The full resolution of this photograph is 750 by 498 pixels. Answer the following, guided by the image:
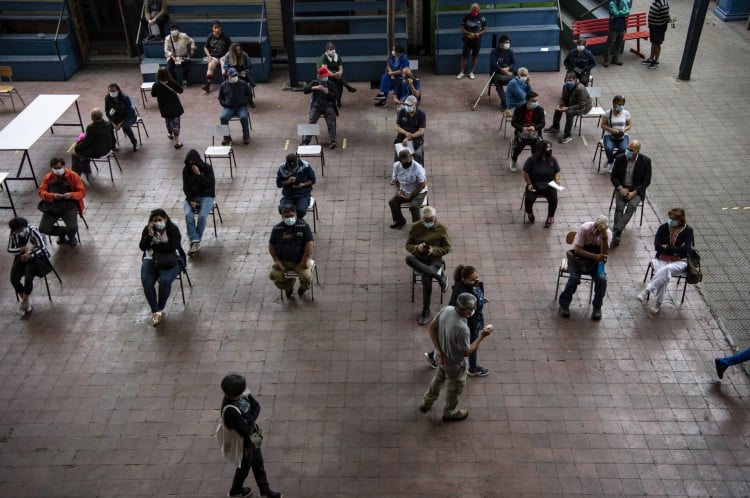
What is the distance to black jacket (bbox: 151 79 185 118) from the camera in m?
14.1

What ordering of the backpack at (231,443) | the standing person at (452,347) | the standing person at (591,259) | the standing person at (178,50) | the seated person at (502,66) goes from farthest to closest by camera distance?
the standing person at (178,50) → the seated person at (502,66) → the standing person at (591,259) → the standing person at (452,347) → the backpack at (231,443)

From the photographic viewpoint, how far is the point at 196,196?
11.7 meters

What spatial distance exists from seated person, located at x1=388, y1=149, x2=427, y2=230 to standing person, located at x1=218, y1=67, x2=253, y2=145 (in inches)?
173

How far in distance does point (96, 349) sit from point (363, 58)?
10582 millimetres

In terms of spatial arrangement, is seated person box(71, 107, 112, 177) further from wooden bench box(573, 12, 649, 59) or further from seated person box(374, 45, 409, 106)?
wooden bench box(573, 12, 649, 59)

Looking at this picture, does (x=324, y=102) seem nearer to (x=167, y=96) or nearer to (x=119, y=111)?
(x=167, y=96)

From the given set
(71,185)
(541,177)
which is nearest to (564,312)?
(541,177)

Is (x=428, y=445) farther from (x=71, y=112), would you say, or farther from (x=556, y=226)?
(x=71, y=112)

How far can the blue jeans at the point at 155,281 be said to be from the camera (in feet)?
32.4

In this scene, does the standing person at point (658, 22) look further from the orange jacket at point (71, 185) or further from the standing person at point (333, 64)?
the orange jacket at point (71, 185)

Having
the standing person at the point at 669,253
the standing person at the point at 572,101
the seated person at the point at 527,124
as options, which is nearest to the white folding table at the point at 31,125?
the seated person at the point at 527,124

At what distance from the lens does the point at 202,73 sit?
58.0ft

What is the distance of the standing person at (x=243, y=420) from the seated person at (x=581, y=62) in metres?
11.7

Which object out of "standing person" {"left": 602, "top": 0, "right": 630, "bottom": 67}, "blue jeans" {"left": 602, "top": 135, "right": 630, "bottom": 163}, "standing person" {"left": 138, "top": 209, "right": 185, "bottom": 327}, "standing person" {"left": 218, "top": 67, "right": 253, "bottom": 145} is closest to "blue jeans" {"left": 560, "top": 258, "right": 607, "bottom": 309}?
"blue jeans" {"left": 602, "top": 135, "right": 630, "bottom": 163}
